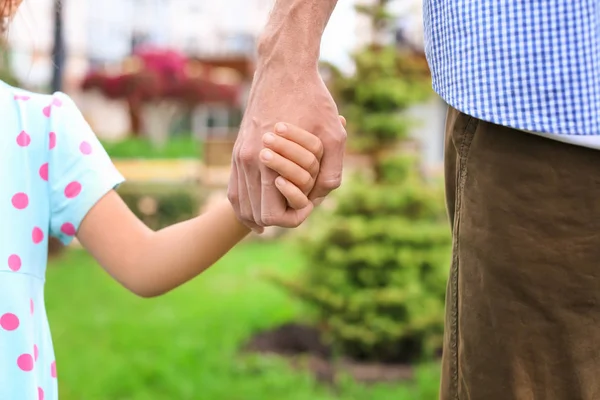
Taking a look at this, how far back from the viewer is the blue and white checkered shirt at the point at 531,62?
1071 millimetres

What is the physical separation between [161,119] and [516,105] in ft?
58.2

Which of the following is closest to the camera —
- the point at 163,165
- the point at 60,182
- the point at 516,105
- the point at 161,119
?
the point at 516,105

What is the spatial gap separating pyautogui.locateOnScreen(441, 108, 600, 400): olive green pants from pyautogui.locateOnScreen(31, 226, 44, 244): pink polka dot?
2.29 feet

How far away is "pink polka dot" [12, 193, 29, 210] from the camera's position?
131cm

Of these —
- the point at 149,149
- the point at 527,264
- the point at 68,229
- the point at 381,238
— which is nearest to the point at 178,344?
the point at 381,238

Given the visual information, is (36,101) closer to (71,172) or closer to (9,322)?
(71,172)

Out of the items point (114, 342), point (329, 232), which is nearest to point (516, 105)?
point (329, 232)

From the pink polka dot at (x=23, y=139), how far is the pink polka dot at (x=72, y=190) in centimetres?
10

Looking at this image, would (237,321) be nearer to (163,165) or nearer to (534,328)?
(534,328)

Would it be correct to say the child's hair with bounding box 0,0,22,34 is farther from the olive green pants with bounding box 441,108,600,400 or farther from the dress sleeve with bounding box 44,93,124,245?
the olive green pants with bounding box 441,108,600,400

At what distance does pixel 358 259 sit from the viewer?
14.1 ft

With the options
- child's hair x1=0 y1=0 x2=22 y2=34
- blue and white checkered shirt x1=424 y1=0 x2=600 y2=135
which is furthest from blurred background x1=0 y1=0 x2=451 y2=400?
blue and white checkered shirt x1=424 y1=0 x2=600 y2=135

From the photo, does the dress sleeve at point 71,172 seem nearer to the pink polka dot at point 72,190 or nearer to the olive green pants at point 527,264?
the pink polka dot at point 72,190

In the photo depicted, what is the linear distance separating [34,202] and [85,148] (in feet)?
0.42
